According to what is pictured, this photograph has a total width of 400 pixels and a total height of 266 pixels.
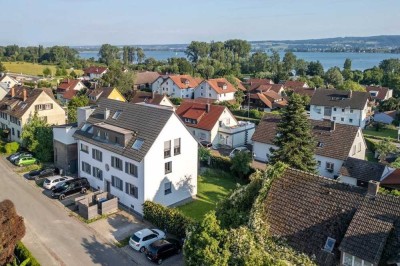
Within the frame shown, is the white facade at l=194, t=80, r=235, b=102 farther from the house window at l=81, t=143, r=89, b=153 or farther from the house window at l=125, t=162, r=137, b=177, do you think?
the house window at l=125, t=162, r=137, b=177

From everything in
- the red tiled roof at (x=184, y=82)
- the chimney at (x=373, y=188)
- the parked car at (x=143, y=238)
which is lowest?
the parked car at (x=143, y=238)

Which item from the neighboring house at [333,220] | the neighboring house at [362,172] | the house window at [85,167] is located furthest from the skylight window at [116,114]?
the neighboring house at [362,172]

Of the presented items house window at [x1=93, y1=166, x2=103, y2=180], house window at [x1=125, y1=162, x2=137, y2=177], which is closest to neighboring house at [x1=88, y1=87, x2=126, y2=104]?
house window at [x1=93, y1=166, x2=103, y2=180]

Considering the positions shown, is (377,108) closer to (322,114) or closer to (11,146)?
(322,114)

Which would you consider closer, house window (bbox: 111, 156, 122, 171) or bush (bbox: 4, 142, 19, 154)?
house window (bbox: 111, 156, 122, 171)

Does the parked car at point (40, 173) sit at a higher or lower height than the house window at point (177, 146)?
lower

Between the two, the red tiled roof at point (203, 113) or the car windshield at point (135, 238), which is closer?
the car windshield at point (135, 238)

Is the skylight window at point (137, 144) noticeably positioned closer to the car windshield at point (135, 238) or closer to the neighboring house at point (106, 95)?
the car windshield at point (135, 238)

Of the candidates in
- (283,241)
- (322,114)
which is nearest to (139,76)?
(322,114)
